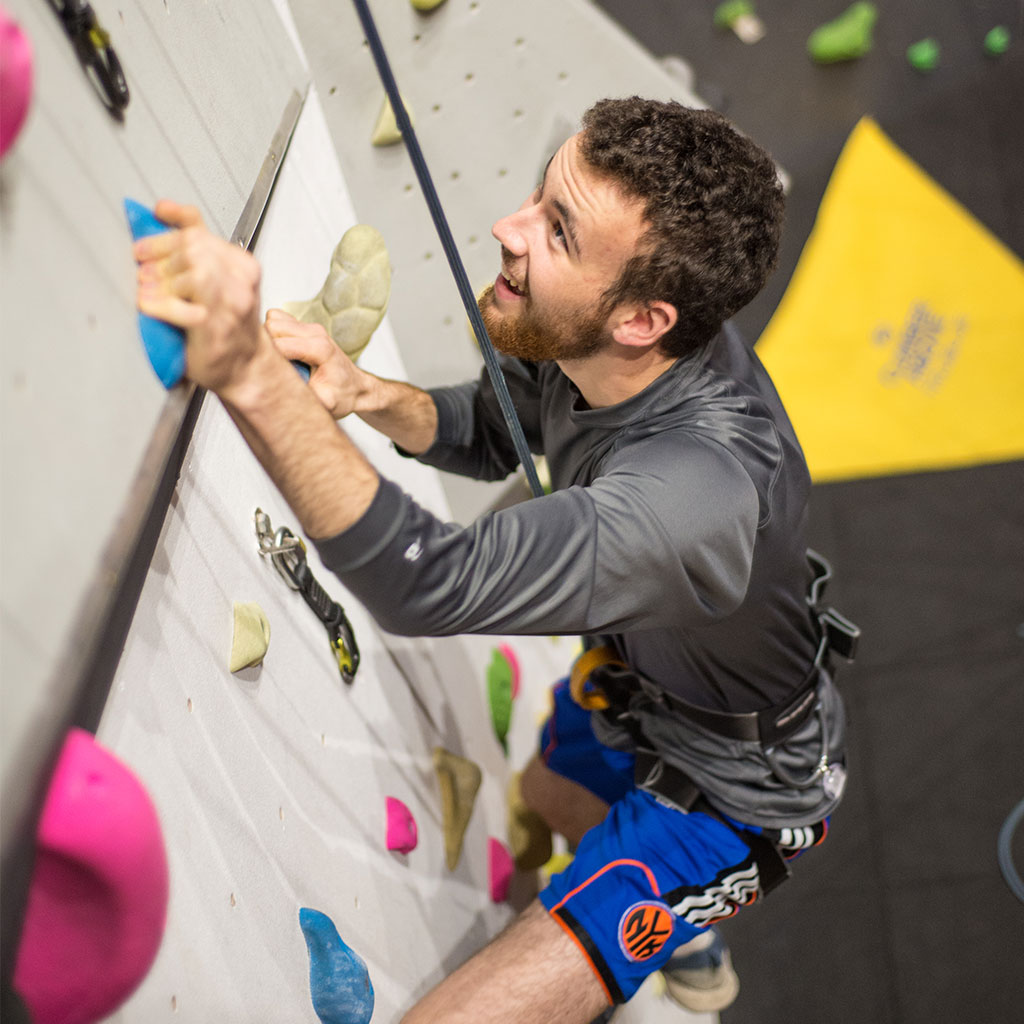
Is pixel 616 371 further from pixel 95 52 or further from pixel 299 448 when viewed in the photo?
pixel 95 52

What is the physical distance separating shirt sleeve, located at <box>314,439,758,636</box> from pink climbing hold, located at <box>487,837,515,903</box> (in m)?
Answer: 0.87

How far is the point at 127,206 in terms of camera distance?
0.70 meters

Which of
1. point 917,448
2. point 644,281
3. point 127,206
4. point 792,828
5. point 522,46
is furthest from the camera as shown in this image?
point 917,448

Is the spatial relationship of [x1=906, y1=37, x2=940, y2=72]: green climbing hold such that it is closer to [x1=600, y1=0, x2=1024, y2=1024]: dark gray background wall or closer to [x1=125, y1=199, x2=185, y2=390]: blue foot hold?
[x1=600, y1=0, x2=1024, y2=1024]: dark gray background wall

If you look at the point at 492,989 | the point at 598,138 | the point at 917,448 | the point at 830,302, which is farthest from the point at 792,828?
the point at 830,302

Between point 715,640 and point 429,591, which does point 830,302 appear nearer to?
point 715,640

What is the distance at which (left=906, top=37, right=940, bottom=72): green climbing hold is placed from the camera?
2830mm

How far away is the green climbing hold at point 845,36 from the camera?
2764 mm

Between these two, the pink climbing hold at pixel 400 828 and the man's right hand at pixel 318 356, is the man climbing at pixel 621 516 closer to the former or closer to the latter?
the man's right hand at pixel 318 356

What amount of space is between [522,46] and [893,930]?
178cm

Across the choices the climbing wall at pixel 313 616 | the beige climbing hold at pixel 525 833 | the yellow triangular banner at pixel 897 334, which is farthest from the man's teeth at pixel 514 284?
the yellow triangular banner at pixel 897 334

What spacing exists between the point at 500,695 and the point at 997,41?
2.46 metres

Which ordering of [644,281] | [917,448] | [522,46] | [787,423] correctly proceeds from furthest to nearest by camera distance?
[917,448] < [522,46] < [787,423] < [644,281]

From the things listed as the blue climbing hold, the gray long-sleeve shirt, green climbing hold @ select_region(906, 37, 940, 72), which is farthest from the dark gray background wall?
the blue climbing hold
